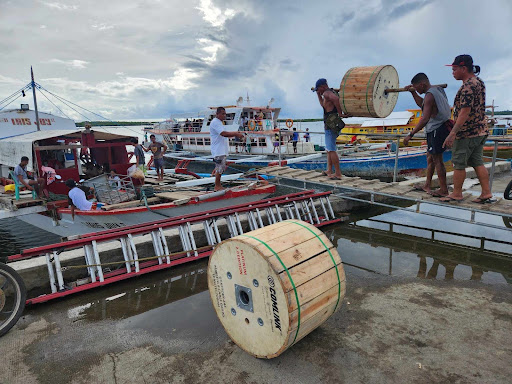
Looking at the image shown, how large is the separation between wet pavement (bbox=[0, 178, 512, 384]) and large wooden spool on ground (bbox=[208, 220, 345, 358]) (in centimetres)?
41

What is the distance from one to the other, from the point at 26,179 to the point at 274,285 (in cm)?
845

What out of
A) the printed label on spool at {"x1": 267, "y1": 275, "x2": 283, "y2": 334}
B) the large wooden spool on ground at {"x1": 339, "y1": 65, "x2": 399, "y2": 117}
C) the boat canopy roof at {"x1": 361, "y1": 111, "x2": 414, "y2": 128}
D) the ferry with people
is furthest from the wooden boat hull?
the boat canopy roof at {"x1": 361, "y1": 111, "x2": 414, "y2": 128}

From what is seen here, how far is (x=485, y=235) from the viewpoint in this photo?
7938 millimetres

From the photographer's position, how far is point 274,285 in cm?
325

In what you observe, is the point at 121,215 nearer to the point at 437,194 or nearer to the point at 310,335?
the point at 310,335

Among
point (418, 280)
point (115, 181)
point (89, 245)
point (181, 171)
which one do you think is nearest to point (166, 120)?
point (181, 171)

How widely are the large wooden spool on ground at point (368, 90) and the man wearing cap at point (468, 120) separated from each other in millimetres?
1339

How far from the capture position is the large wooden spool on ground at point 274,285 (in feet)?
10.6

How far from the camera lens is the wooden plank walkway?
6004mm

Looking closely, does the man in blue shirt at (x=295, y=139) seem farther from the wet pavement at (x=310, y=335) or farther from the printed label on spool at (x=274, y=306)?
the printed label on spool at (x=274, y=306)

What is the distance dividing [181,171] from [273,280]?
12292 millimetres

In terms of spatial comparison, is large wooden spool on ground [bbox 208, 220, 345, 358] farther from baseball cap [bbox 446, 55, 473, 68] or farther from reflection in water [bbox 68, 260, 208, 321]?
baseball cap [bbox 446, 55, 473, 68]

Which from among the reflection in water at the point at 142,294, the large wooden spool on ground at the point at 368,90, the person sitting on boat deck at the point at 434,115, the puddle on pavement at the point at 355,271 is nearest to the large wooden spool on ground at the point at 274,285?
the puddle on pavement at the point at 355,271

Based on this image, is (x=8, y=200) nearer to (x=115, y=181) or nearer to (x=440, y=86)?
(x=115, y=181)
